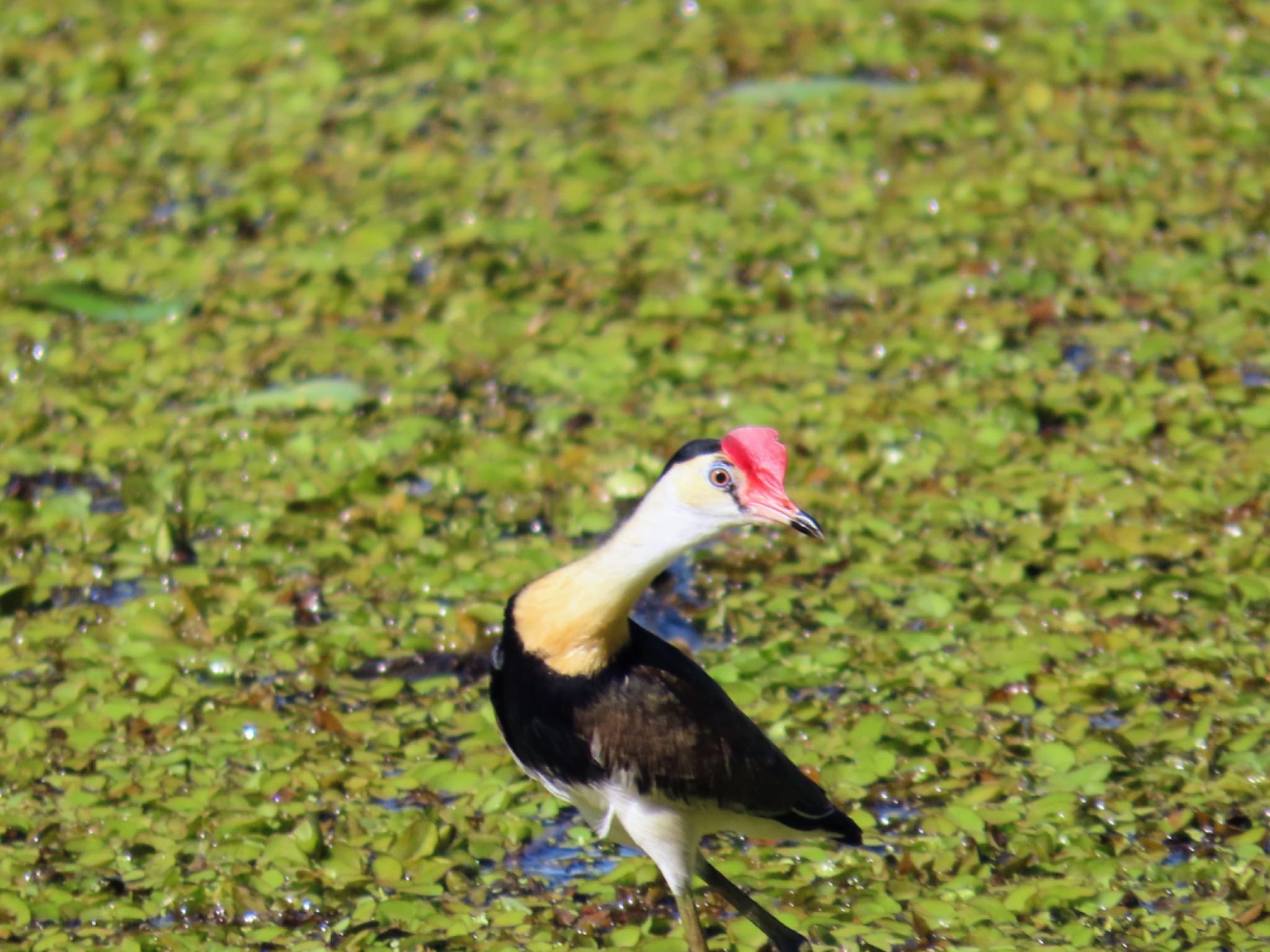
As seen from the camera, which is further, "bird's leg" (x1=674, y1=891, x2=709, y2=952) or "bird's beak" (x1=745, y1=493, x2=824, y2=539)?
"bird's leg" (x1=674, y1=891, x2=709, y2=952)

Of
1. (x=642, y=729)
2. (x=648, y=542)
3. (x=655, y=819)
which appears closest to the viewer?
(x=648, y=542)

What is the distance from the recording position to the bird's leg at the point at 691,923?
4.53 m

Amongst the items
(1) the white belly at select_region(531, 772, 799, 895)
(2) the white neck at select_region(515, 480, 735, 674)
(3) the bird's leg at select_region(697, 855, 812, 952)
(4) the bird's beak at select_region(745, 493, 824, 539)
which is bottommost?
(3) the bird's leg at select_region(697, 855, 812, 952)

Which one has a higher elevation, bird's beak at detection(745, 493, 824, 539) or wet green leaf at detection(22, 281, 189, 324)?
bird's beak at detection(745, 493, 824, 539)

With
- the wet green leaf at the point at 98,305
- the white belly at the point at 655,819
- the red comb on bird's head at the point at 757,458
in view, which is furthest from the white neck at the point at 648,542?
the wet green leaf at the point at 98,305

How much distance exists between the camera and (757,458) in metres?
4.09

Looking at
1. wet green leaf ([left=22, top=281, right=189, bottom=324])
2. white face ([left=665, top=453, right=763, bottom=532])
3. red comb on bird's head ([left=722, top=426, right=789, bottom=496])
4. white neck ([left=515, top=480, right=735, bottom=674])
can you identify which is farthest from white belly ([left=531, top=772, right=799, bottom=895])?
wet green leaf ([left=22, top=281, right=189, bottom=324])

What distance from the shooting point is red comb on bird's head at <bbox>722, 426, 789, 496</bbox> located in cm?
409

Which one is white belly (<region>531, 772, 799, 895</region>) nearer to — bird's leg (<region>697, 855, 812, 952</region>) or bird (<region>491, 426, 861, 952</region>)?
bird (<region>491, 426, 861, 952</region>)

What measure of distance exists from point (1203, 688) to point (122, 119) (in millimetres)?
5853

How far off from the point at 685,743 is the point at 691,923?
516 mm

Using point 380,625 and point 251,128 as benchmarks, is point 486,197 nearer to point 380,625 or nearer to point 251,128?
point 251,128

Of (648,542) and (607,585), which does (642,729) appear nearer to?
(607,585)

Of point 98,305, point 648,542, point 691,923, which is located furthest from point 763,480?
point 98,305
